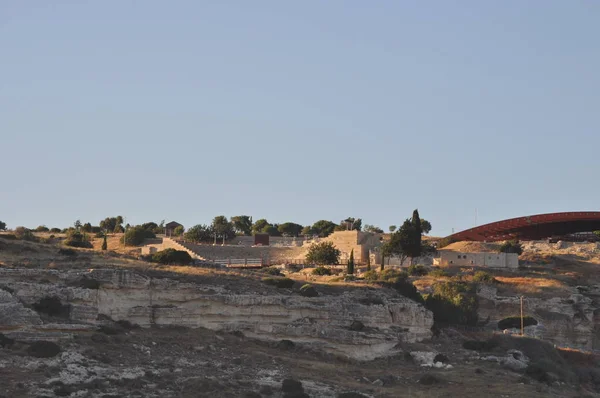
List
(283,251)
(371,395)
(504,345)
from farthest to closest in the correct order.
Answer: (283,251) < (504,345) < (371,395)

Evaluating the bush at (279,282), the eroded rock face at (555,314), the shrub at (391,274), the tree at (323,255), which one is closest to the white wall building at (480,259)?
the shrub at (391,274)

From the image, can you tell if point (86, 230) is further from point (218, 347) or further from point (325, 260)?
point (218, 347)

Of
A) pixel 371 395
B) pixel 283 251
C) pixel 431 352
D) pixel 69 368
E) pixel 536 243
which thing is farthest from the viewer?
pixel 536 243

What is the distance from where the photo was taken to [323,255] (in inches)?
3693

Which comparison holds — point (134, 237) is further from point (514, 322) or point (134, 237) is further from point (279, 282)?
point (279, 282)

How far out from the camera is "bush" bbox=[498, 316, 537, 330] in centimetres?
7494

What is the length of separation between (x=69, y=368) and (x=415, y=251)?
2381 inches

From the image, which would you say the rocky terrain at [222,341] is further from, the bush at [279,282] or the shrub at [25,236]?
the shrub at [25,236]

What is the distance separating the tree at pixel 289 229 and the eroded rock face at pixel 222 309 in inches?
3795

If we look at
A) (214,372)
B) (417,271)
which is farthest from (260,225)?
(214,372)

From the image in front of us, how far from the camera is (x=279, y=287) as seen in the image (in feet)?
193

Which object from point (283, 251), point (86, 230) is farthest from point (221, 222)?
point (283, 251)

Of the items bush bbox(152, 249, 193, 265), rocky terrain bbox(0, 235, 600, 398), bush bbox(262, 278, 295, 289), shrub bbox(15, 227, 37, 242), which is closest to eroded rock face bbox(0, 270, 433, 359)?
rocky terrain bbox(0, 235, 600, 398)

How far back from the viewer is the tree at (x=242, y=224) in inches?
6083
